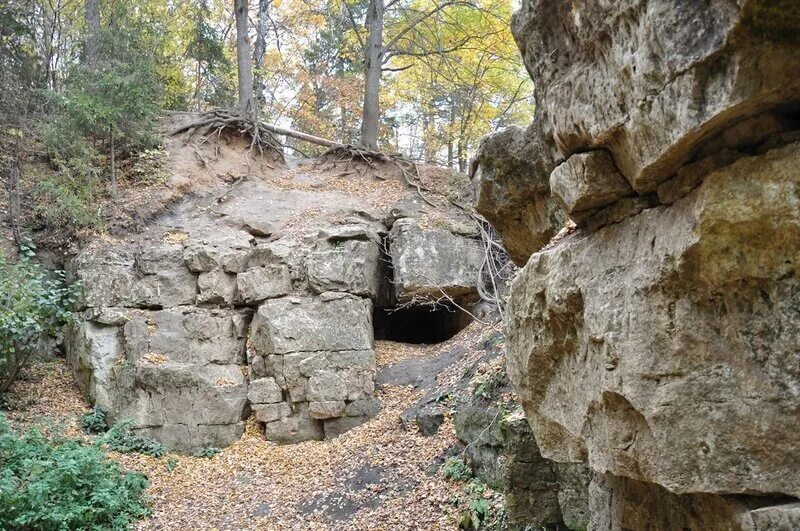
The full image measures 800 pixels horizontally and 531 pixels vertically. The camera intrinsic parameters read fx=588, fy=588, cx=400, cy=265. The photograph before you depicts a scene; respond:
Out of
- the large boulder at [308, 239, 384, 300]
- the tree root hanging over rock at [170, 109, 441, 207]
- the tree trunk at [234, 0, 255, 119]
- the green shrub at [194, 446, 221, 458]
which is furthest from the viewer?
the tree trunk at [234, 0, 255, 119]

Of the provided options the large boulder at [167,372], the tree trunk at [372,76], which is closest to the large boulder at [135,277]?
the large boulder at [167,372]

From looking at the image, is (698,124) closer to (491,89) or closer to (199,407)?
(199,407)

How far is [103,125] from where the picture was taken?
541 inches

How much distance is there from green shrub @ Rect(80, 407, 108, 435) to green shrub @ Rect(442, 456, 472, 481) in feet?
22.1

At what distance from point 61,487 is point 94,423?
2814mm

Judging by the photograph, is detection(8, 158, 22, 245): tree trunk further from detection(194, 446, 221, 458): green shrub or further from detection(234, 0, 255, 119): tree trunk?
detection(194, 446, 221, 458): green shrub

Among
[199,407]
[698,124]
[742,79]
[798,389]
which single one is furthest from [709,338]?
[199,407]

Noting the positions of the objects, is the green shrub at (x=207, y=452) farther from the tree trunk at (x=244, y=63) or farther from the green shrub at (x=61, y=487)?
the tree trunk at (x=244, y=63)

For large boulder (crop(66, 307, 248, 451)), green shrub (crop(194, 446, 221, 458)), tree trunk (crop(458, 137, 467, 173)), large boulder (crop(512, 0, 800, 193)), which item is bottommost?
green shrub (crop(194, 446, 221, 458))

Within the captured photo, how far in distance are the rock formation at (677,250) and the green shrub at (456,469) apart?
441cm

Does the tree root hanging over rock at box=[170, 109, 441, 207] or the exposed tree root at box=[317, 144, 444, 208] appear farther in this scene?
the exposed tree root at box=[317, 144, 444, 208]

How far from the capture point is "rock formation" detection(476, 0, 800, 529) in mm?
2402

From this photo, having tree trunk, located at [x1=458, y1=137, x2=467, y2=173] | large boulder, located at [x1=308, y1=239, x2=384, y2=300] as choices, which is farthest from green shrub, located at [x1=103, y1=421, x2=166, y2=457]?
tree trunk, located at [x1=458, y1=137, x2=467, y2=173]

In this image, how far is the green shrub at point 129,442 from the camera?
10.7 m
